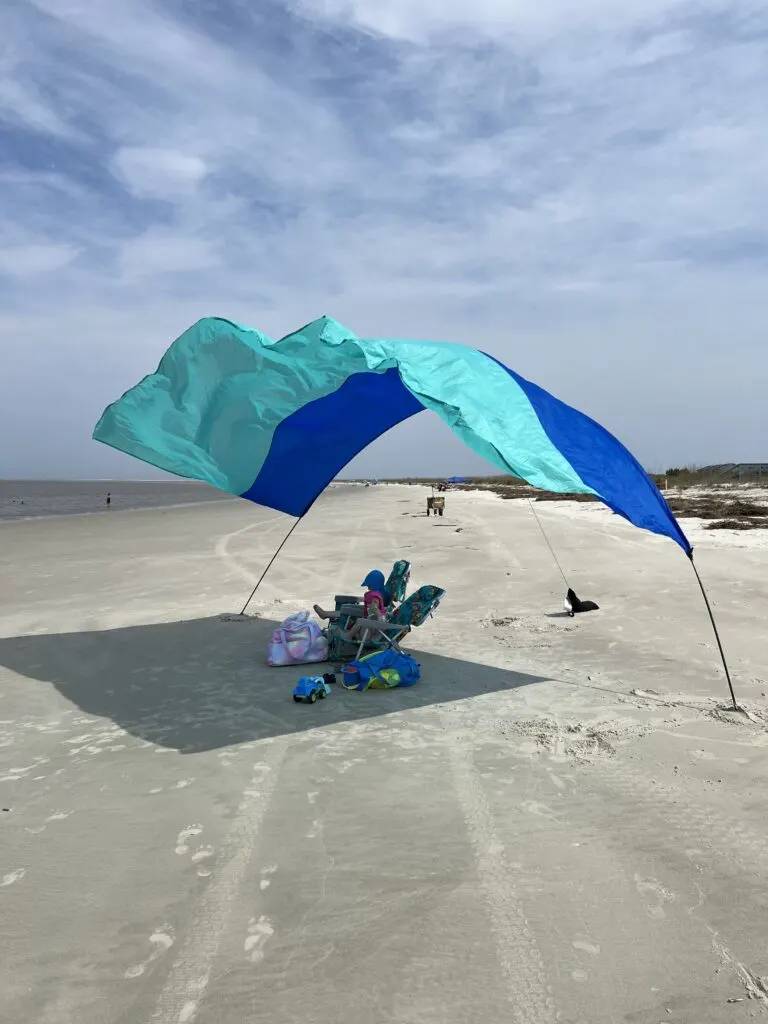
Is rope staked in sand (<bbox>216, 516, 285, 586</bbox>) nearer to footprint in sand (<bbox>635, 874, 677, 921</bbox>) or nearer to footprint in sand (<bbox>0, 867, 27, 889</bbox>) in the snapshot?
footprint in sand (<bbox>0, 867, 27, 889</bbox>)

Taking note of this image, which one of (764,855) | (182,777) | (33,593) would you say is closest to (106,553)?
(33,593)

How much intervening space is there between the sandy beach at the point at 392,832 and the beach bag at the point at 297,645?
0.29m

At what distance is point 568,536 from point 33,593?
36.2ft

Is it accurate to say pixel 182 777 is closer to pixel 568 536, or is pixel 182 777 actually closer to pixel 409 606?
pixel 409 606

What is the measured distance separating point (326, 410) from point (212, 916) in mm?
5443

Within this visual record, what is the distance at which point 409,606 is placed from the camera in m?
6.43

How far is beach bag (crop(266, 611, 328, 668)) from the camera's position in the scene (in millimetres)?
6199

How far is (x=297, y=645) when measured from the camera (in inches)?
246

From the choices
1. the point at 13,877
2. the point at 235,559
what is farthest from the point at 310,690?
the point at 235,559

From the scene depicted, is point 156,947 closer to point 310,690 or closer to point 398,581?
point 310,690

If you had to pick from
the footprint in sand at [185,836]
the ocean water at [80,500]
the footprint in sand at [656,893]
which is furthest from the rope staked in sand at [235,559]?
the ocean water at [80,500]

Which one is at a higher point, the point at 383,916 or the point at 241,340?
the point at 241,340

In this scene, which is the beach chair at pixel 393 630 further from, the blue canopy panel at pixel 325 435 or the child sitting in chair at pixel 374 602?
the blue canopy panel at pixel 325 435

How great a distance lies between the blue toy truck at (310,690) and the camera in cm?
513
